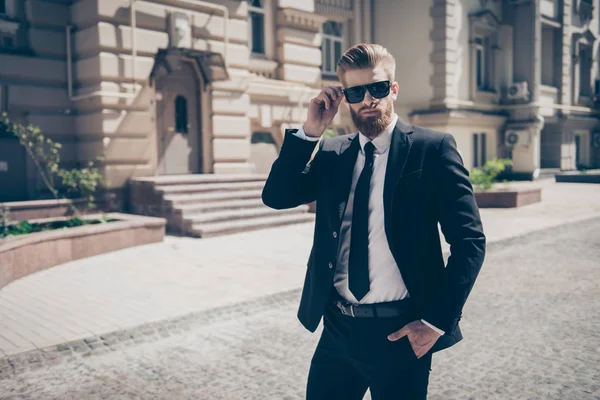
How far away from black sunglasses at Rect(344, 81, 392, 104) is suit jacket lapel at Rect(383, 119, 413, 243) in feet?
0.60

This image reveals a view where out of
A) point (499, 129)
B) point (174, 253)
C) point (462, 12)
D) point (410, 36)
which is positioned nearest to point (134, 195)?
point (174, 253)

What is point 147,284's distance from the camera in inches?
299

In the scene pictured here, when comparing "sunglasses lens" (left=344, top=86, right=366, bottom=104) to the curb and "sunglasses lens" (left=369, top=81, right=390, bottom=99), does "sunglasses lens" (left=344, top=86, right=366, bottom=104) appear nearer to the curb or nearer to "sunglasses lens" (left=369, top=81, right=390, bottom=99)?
"sunglasses lens" (left=369, top=81, right=390, bottom=99)

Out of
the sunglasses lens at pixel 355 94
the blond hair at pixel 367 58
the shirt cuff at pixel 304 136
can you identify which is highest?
the blond hair at pixel 367 58

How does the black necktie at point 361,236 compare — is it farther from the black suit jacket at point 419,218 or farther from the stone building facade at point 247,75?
the stone building facade at point 247,75

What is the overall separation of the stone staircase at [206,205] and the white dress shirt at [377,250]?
30.2 ft

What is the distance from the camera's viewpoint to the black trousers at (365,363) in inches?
91.8

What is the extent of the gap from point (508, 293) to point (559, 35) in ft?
79.5

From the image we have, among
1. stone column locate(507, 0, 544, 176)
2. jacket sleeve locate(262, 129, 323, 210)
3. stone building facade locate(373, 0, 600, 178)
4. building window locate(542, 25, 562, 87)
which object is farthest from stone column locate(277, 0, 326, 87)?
jacket sleeve locate(262, 129, 323, 210)

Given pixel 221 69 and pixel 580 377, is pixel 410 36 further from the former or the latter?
pixel 580 377

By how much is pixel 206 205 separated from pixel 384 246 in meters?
10.3

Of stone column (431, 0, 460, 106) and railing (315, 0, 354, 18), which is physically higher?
railing (315, 0, 354, 18)

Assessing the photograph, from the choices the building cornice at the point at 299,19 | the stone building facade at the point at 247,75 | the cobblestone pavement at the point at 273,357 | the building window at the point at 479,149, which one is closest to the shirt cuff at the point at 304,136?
the cobblestone pavement at the point at 273,357

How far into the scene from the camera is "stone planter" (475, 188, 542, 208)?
16281 millimetres
